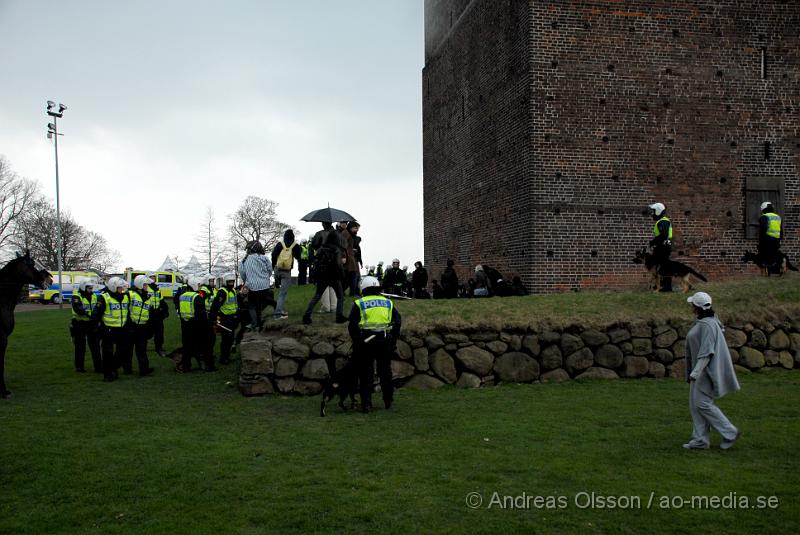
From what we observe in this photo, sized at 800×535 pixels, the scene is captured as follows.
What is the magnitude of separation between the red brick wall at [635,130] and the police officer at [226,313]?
24.5 ft

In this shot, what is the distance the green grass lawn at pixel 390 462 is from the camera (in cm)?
518

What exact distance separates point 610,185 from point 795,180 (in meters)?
5.40

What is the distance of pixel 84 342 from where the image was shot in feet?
45.8

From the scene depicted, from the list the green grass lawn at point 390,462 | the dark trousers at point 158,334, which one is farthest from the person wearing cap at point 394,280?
the green grass lawn at point 390,462

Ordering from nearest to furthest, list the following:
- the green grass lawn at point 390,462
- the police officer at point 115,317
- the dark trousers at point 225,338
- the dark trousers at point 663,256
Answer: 1. the green grass lawn at point 390,462
2. the police officer at point 115,317
3. the dark trousers at point 663,256
4. the dark trousers at point 225,338

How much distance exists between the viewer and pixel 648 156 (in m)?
17.9

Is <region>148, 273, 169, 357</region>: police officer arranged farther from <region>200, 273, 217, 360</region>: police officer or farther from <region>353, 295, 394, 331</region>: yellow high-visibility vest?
<region>353, 295, 394, 331</region>: yellow high-visibility vest

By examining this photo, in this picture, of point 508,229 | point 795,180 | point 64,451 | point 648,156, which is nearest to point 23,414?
point 64,451

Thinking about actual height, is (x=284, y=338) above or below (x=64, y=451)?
above

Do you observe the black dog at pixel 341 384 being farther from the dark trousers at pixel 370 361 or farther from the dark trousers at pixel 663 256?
the dark trousers at pixel 663 256

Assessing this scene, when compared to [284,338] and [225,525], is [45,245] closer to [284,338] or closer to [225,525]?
[284,338]

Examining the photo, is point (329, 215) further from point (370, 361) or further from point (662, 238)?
point (662, 238)

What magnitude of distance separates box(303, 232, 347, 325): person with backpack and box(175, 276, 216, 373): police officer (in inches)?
126

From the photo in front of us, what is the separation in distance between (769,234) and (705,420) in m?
10.0
